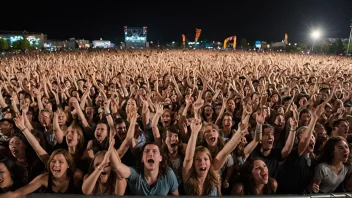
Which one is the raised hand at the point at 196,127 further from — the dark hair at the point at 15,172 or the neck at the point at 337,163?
the dark hair at the point at 15,172

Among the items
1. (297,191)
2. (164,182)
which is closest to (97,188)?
(164,182)

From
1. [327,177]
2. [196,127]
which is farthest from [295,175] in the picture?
[196,127]

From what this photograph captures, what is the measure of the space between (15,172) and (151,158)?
1.43 metres

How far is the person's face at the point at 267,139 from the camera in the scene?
375 cm

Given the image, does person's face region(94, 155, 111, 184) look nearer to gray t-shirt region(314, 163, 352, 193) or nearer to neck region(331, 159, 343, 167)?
gray t-shirt region(314, 163, 352, 193)

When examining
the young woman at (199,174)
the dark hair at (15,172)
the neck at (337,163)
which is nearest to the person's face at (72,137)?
the dark hair at (15,172)

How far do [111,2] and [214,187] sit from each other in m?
136

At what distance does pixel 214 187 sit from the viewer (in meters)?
3.08

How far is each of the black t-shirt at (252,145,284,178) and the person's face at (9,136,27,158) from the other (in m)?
2.61

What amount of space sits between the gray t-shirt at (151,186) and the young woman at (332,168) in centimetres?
140

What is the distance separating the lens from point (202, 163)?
308 centimetres

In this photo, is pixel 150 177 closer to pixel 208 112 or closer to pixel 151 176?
pixel 151 176

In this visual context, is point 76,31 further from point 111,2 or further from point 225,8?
point 225,8

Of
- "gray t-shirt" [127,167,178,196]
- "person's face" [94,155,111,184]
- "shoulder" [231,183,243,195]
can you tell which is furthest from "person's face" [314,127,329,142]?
"person's face" [94,155,111,184]
